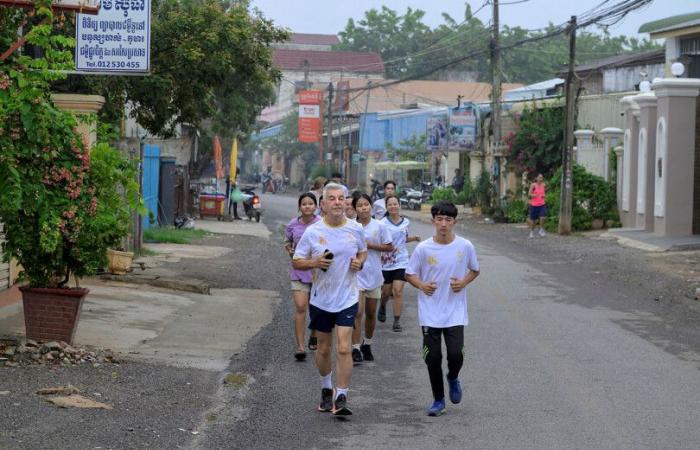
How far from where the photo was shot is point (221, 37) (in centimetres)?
1905

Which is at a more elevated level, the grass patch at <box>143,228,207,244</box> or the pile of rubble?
Answer: the grass patch at <box>143,228,207,244</box>

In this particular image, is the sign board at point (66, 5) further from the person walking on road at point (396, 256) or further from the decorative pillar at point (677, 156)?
the decorative pillar at point (677, 156)

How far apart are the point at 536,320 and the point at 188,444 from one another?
8346 millimetres

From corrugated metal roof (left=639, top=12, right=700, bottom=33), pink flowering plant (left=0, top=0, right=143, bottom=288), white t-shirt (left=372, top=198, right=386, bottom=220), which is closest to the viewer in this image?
pink flowering plant (left=0, top=0, right=143, bottom=288)

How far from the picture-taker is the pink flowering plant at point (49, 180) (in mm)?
10453

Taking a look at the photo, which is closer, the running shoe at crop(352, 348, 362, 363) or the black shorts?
the running shoe at crop(352, 348, 362, 363)

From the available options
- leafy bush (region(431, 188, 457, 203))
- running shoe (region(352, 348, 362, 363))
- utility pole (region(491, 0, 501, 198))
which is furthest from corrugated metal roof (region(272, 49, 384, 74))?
running shoe (region(352, 348, 362, 363))

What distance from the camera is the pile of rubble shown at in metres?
10.7

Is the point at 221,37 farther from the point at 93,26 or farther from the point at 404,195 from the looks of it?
the point at 404,195

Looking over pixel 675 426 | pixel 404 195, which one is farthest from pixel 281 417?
pixel 404 195

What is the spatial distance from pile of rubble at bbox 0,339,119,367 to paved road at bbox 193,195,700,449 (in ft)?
4.47

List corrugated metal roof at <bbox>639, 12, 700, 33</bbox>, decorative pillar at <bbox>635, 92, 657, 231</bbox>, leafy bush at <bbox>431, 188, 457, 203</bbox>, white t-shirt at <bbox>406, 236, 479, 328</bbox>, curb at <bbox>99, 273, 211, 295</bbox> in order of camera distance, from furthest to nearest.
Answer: leafy bush at <bbox>431, 188, 457, 203</bbox>, corrugated metal roof at <bbox>639, 12, 700, 33</bbox>, decorative pillar at <bbox>635, 92, 657, 231</bbox>, curb at <bbox>99, 273, 211, 295</bbox>, white t-shirt at <bbox>406, 236, 479, 328</bbox>

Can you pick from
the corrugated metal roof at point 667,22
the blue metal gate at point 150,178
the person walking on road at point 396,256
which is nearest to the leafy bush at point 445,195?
the corrugated metal roof at point 667,22

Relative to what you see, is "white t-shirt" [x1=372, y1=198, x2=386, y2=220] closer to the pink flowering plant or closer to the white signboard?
the white signboard
